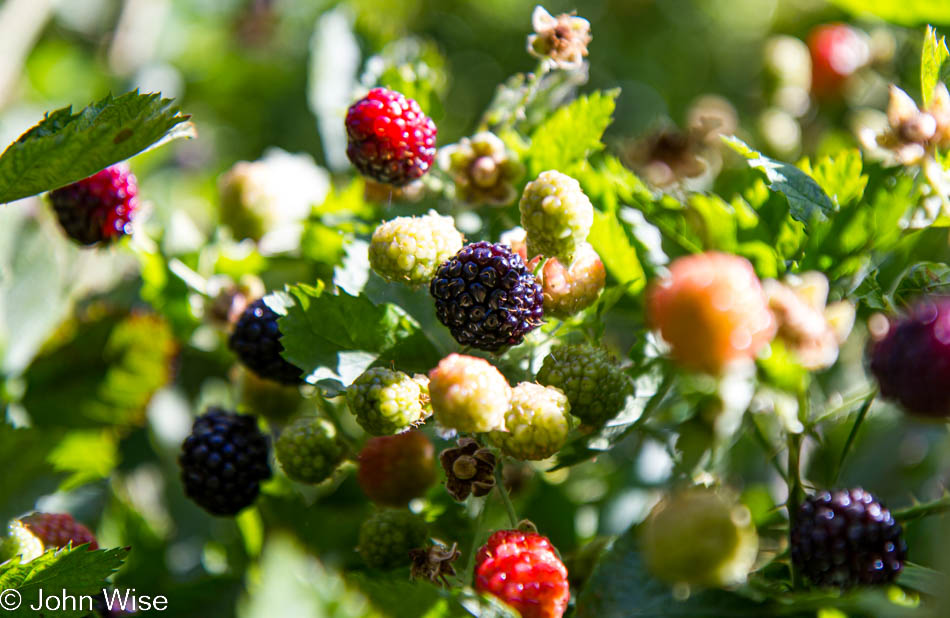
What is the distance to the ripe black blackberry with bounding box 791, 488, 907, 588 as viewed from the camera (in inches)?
24.2

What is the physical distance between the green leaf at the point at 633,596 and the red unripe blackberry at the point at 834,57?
3.05 ft

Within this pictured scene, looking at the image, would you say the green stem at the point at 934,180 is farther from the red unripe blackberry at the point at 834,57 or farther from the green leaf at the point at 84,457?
the green leaf at the point at 84,457

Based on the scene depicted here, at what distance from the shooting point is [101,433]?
3.66 ft

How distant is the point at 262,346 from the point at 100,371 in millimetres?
410

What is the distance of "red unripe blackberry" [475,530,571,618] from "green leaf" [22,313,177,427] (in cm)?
64

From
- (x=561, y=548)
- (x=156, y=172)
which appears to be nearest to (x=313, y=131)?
(x=156, y=172)

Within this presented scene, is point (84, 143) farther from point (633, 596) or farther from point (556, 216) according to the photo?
point (633, 596)

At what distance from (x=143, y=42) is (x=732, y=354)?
152cm

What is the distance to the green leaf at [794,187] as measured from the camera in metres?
0.72

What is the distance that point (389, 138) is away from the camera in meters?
0.80

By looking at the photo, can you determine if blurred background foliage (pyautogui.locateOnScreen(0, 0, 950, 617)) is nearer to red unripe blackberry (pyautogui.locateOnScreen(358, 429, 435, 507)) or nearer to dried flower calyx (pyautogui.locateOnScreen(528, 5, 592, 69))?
red unripe blackberry (pyautogui.locateOnScreen(358, 429, 435, 507))

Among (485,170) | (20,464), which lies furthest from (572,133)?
(20,464)

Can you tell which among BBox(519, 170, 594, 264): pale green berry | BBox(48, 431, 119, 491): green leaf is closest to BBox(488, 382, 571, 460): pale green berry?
BBox(519, 170, 594, 264): pale green berry

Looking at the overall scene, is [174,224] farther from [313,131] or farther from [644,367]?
[644,367]
